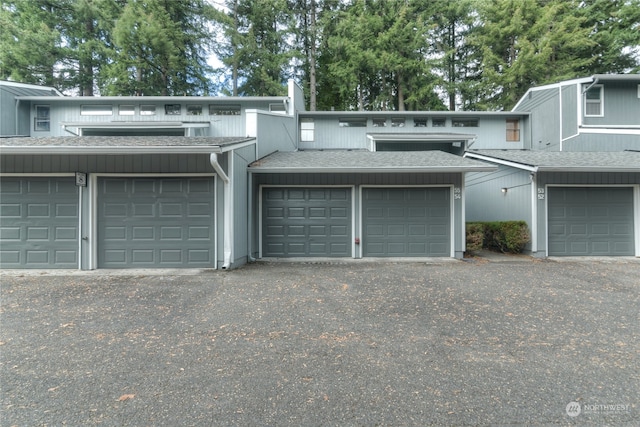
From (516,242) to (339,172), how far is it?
5.36 metres

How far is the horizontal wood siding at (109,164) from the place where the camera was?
6.91 meters

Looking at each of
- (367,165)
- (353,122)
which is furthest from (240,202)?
(353,122)

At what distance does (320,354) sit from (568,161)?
956cm

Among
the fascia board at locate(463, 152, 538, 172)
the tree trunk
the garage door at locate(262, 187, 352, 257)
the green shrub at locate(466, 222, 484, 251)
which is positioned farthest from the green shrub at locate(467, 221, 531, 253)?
the tree trunk

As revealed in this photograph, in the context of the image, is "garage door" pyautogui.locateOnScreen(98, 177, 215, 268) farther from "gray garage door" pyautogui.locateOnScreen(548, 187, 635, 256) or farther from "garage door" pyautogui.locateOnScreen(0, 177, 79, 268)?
"gray garage door" pyautogui.locateOnScreen(548, 187, 635, 256)

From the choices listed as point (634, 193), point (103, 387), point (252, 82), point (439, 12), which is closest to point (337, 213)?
point (103, 387)

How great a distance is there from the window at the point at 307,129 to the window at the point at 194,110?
4832 millimetres

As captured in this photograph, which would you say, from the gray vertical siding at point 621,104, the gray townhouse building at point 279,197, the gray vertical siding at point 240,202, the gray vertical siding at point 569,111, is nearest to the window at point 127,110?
the gray townhouse building at point 279,197

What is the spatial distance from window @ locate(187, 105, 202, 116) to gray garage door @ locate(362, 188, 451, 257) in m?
A: 10.3

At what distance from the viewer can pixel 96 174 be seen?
7.02 metres

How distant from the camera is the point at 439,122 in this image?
51.1 feet

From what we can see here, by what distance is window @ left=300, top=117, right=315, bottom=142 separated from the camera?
14984 mm

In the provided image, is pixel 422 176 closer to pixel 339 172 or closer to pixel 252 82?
pixel 339 172

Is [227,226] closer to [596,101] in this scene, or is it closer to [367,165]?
[367,165]
